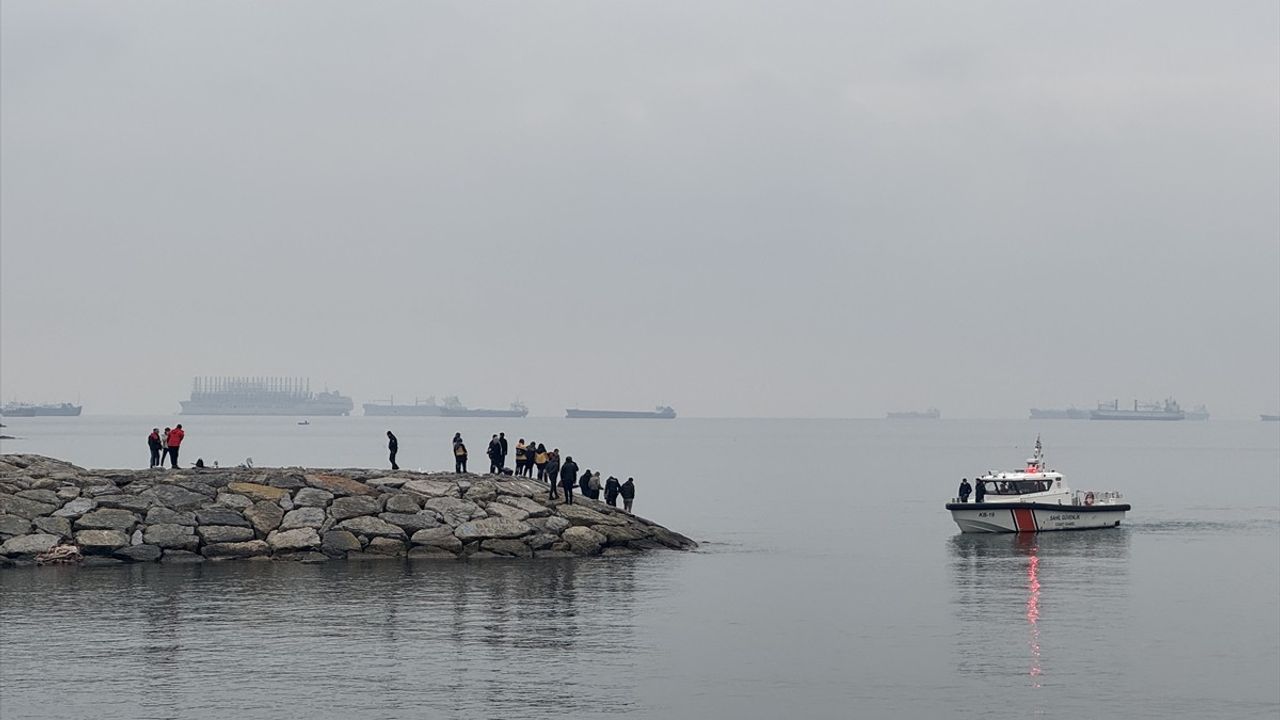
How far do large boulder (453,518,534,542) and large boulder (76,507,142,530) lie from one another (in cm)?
1092

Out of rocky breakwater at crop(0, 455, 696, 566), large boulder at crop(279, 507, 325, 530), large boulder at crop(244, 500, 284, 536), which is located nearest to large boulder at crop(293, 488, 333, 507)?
rocky breakwater at crop(0, 455, 696, 566)

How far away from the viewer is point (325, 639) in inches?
1425

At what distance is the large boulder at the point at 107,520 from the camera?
50.1m

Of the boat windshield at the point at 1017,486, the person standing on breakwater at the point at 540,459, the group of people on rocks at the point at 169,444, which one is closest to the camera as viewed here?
the group of people on rocks at the point at 169,444

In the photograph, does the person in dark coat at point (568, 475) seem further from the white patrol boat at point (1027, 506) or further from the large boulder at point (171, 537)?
the white patrol boat at point (1027, 506)

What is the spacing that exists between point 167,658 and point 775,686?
13.5m

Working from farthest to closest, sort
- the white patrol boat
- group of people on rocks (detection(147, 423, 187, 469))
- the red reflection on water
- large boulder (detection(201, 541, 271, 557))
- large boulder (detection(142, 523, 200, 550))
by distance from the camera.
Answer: the white patrol boat < group of people on rocks (detection(147, 423, 187, 469)) < large boulder (detection(201, 541, 271, 557)) < large boulder (detection(142, 523, 200, 550)) < the red reflection on water

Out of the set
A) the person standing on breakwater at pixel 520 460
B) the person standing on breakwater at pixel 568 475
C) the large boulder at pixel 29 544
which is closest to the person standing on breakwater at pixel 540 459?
the person standing on breakwater at pixel 520 460

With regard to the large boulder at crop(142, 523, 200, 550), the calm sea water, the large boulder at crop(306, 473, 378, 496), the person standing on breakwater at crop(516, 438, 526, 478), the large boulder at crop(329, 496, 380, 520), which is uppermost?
the person standing on breakwater at crop(516, 438, 526, 478)

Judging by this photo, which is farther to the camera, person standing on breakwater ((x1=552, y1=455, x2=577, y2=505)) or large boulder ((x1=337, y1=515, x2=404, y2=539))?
person standing on breakwater ((x1=552, y1=455, x2=577, y2=505))

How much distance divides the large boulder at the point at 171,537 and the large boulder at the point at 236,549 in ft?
1.59

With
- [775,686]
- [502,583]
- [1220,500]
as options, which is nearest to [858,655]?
[775,686]

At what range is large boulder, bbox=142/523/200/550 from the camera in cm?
4988

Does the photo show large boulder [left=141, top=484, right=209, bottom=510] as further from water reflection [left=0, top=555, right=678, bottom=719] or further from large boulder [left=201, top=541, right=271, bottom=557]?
water reflection [left=0, top=555, right=678, bottom=719]
